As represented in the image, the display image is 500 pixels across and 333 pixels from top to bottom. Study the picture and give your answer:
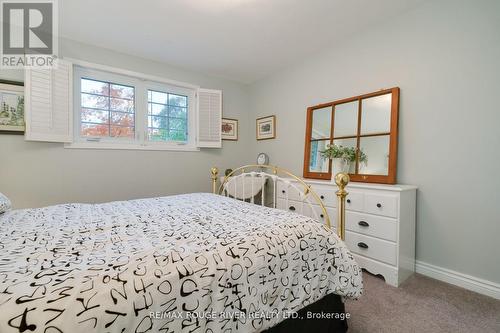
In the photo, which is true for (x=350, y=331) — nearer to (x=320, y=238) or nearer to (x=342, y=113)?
(x=320, y=238)

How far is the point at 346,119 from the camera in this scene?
8.20 feet

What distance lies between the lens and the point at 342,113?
255cm

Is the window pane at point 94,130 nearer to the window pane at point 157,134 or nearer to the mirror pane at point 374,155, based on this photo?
the window pane at point 157,134

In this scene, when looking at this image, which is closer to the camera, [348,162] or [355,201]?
[355,201]

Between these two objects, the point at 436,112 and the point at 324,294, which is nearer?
the point at 324,294

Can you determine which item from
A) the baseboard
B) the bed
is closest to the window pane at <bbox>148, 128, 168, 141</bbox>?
the bed

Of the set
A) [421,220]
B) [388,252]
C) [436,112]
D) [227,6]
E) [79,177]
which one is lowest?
[388,252]

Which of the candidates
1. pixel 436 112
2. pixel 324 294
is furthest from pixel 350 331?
pixel 436 112

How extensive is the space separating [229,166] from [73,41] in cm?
240

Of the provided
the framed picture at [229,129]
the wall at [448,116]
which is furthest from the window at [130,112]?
the wall at [448,116]

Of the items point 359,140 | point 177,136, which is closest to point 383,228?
point 359,140

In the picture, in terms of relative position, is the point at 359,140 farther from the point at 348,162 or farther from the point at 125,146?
the point at 125,146

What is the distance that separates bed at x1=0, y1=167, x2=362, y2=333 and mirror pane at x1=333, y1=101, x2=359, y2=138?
153 cm

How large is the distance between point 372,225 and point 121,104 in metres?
3.04
